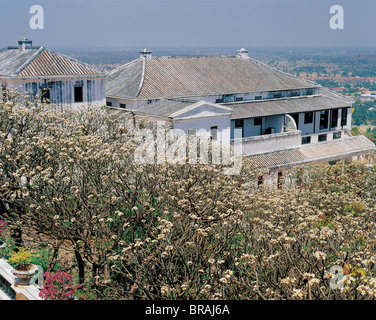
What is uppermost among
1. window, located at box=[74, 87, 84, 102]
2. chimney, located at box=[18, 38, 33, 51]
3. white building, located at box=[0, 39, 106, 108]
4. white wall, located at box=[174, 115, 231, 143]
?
chimney, located at box=[18, 38, 33, 51]

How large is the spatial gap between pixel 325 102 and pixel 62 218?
105ft

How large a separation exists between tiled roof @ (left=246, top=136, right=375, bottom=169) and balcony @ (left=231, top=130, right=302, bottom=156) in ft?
1.04

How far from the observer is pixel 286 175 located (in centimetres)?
2600

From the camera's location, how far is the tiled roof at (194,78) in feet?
114

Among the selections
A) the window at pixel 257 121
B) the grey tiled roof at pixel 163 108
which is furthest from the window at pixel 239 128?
the grey tiled roof at pixel 163 108

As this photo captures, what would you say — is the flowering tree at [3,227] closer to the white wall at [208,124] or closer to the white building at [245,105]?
the white building at [245,105]

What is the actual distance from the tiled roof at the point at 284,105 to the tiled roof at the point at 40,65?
10723mm

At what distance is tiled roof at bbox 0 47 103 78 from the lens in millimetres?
27766

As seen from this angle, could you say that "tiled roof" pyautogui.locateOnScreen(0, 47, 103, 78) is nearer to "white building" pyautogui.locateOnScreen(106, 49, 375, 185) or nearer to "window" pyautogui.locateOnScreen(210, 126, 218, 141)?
"white building" pyautogui.locateOnScreen(106, 49, 375, 185)

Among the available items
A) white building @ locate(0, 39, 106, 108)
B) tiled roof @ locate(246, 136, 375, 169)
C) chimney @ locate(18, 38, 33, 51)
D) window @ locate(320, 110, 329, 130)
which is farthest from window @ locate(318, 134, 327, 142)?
chimney @ locate(18, 38, 33, 51)

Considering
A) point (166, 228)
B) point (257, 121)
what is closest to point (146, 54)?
point (257, 121)

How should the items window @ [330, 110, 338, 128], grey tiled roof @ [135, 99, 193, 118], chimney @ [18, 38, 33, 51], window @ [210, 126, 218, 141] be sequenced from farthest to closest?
window @ [330, 110, 338, 128] < chimney @ [18, 38, 33, 51] < window @ [210, 126, 218, 141] < grey tiled roof @ [135, 99, 193, 118]
